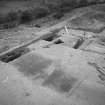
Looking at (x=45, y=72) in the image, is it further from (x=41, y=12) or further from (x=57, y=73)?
(x=41, y=12)

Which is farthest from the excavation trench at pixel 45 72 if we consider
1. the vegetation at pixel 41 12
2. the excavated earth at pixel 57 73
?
the vegetation at pixel 41 12

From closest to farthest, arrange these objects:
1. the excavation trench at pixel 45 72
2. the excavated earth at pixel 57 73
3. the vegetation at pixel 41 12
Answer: the excavated earth at pixel 57 73 → the excavation trench at pixel 45 72 → the vegetation at pixel 41 12

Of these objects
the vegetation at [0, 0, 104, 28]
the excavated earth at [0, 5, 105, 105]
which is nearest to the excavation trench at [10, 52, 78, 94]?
the excavated earth at [0, 5, 105, 105]

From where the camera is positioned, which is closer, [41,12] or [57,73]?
[57,73]

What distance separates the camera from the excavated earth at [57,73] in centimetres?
389

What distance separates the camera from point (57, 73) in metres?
4.69

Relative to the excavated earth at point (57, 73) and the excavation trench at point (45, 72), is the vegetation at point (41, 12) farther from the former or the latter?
the excavation trench at point (45, 72)

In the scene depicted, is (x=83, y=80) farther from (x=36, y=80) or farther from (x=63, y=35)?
(x=63, y=35)

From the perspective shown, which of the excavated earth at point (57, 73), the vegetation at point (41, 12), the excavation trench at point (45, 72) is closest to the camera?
the excavated earth at point (57, 73)

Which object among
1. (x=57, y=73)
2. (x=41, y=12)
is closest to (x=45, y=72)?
(x=57, y=73)

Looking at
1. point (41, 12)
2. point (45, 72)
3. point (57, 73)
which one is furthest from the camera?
point (41, 12)

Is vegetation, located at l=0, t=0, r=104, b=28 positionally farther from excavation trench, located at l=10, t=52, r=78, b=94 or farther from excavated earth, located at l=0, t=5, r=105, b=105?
excavation trench, located at l=10, t=52, r=78, b=94

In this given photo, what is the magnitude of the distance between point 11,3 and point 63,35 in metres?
5.48

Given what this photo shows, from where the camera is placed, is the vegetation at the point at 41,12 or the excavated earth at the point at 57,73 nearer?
the excavated earth at the point at 57,73
